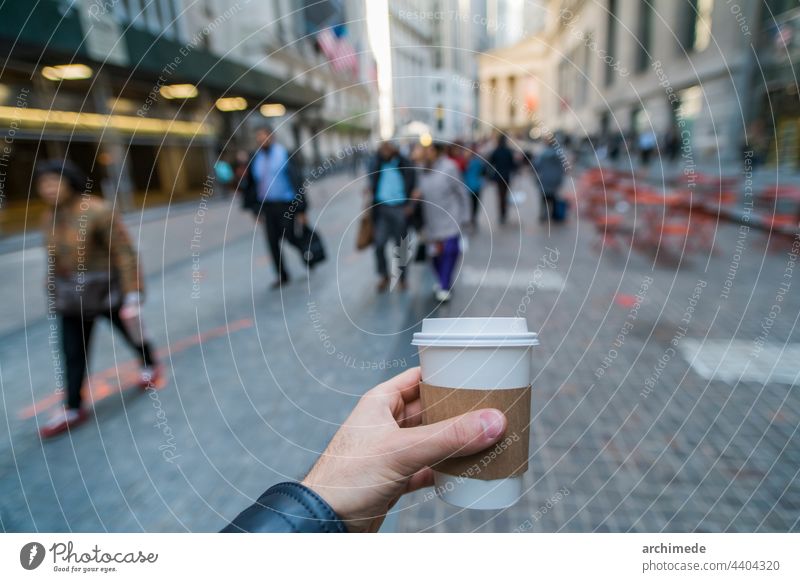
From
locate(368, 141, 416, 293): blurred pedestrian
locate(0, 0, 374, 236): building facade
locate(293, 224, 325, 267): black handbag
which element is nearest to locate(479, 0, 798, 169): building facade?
locate(368, 141, 416, 293): blurred pedestrian

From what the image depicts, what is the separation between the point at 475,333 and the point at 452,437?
0.20m

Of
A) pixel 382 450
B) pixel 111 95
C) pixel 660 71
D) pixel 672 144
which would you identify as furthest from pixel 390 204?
pixel 672 144

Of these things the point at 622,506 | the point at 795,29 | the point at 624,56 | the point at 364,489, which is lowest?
the point at 622,506

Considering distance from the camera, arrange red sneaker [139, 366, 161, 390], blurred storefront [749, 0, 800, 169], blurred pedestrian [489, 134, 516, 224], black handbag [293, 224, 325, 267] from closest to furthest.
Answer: red sneaker [139, 366, 161, 390]
black handbag [293, 224, 325, 267]
blurred storefront [749, 0, 800, 169]
blurred pedestrian [489, 134, 516, 224]

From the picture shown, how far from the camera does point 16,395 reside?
303cm

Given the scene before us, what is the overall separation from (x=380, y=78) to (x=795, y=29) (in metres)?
5.06

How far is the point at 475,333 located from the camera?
0.85 m

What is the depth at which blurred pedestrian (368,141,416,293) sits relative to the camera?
13.6 ft

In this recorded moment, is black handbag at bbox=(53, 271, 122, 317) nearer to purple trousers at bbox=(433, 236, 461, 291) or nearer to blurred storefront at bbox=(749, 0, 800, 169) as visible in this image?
purple trousers at bbox=(433, 236, 461, 291)

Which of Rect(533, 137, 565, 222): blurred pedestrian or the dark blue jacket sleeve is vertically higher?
Rect(533, 137, 565, 222): blurred pedestrian

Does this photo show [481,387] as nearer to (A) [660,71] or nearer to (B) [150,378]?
(A) [660,71]

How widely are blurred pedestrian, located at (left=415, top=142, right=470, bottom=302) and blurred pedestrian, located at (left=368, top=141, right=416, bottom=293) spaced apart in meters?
0.25
